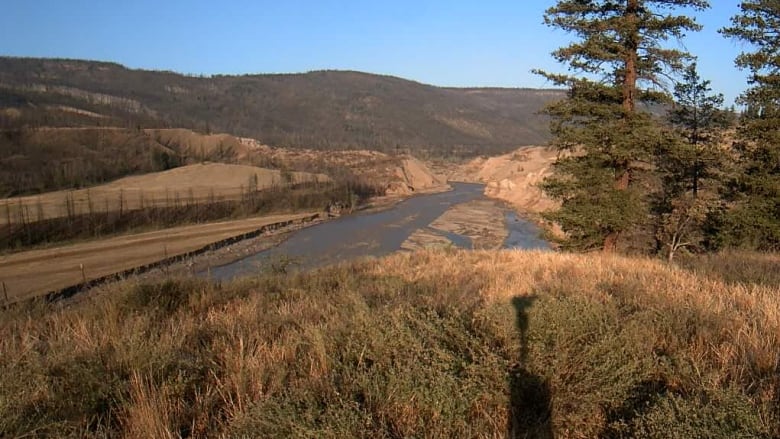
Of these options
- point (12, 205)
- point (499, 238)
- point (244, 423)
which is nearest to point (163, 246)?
point (12, 205)

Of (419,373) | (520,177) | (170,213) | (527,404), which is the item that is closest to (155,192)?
(170,213)

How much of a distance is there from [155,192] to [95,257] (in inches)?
1173

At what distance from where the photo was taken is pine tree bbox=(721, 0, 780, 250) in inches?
657

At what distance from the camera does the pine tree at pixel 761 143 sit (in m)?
16.7

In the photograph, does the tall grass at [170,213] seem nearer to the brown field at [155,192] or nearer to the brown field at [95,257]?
the brown field at [155,192]

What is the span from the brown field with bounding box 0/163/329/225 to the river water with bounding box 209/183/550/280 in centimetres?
2098

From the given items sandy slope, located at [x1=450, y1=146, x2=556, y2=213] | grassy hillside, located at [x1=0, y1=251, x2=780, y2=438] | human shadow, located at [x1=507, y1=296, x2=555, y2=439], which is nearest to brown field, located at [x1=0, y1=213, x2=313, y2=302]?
grassy hillside, located at [x1=0, y1=251, x2=780, y2=438]

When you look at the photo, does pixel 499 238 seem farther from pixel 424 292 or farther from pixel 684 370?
pixel 684 370

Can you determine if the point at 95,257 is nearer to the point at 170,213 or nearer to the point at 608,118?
the point at 170,213

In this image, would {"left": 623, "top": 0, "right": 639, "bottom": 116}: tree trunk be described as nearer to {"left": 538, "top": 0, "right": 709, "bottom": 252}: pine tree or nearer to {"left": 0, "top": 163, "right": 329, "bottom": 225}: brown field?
{"left": 538, "top": 0, "right": 709, "bottom": 252}: pine tree

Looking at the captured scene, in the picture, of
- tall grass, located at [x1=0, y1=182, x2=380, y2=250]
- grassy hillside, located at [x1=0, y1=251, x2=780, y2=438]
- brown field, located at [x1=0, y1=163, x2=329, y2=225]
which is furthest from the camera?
brown field, located at [x1=0, y1=163, x2=329, y2=225]

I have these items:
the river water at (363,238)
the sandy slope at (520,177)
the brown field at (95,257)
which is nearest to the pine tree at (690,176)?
the river water at (363,238)

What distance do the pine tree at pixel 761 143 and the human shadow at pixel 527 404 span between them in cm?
1711

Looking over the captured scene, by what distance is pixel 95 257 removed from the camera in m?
40.4
